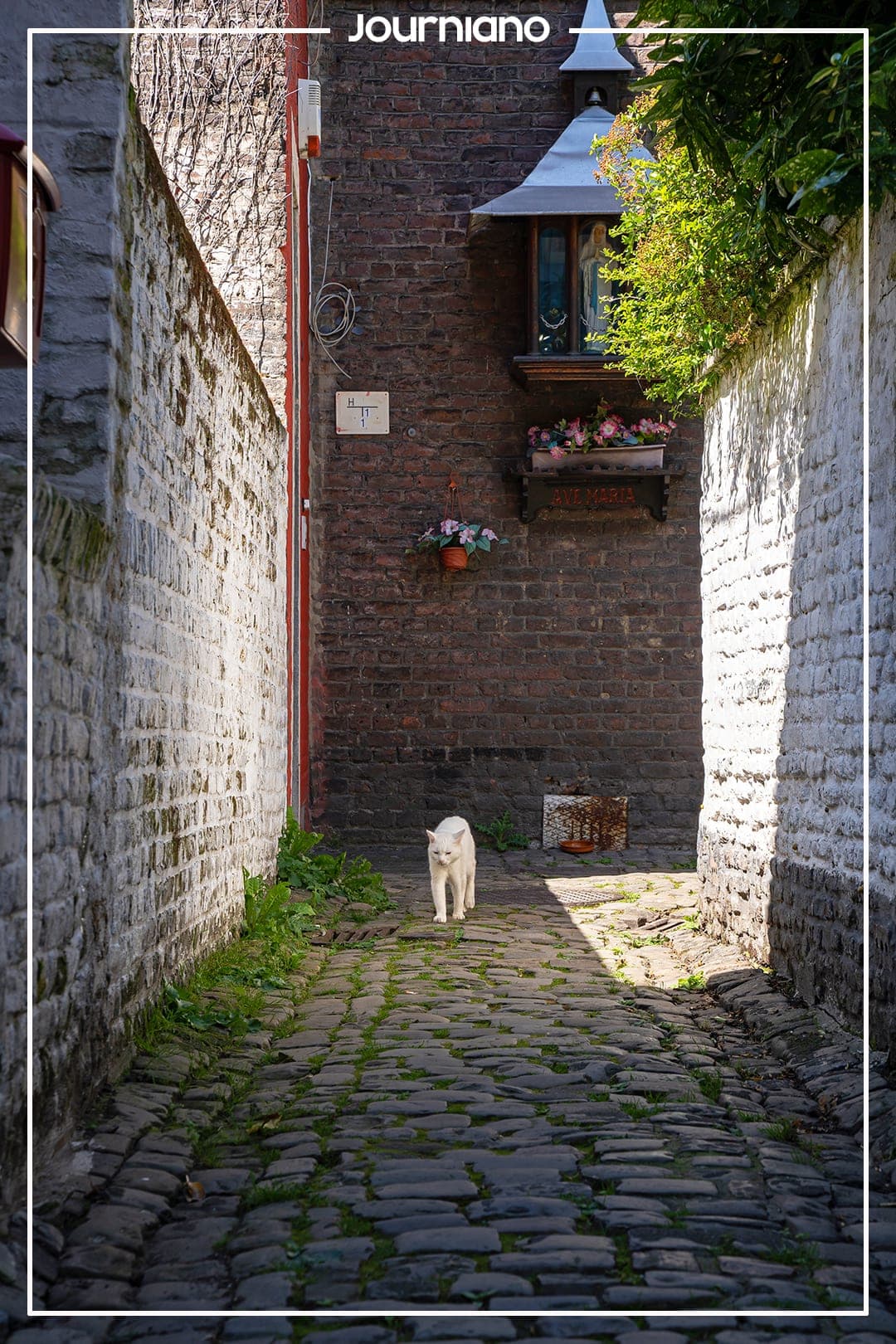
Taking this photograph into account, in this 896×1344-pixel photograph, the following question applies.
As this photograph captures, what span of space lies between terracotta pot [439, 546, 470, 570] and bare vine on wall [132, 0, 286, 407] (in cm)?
327

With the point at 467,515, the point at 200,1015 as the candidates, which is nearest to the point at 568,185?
the point at 467,515

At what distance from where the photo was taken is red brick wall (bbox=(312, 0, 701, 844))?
1261cm

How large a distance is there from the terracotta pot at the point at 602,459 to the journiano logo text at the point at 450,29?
3.59m

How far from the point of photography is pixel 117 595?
4.48 m

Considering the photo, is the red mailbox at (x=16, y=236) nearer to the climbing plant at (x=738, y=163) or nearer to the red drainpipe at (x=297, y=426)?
the climbing plant at (x=738, y=163)

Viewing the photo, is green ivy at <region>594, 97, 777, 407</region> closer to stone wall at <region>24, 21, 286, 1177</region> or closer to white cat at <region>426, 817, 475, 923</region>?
stone wall at <region>24, 21, 286, 1177</region>

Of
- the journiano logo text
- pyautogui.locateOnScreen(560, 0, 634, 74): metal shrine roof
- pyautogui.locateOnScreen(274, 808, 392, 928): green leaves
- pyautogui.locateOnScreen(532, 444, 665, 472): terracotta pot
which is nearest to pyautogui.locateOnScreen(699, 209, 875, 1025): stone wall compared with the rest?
pyautogui.locateOnScreen(274, 808, 392, 928): green leaves

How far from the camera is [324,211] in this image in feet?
41.6

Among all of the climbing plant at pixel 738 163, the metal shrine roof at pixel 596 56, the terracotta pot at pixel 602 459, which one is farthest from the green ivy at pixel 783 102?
the metal shrine roof at pixel 596 56

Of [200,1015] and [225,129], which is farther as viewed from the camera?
[225,129]

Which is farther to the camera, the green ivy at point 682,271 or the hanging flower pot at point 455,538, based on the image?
the hanging flower pot at point 455,538

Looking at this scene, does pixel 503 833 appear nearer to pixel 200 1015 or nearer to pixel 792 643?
pixel 792 643

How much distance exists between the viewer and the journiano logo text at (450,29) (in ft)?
41.1

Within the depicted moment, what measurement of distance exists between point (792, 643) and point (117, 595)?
9.82 ft
